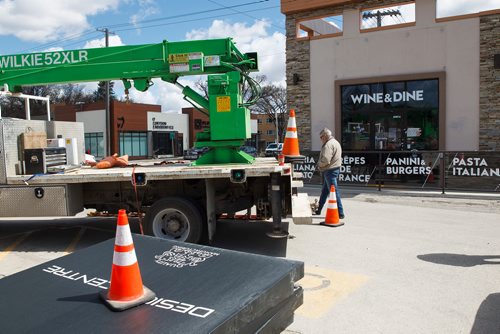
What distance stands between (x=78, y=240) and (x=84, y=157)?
76.7 inches

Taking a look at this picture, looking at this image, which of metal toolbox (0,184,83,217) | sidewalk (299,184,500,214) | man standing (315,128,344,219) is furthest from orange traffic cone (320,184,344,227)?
metal toolbox (0,184,83,217)

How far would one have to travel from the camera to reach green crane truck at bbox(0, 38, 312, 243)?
20.7 ft

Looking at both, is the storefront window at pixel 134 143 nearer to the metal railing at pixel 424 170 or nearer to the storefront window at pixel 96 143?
the storefront window at pixel 96 143

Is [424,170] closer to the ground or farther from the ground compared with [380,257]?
farther from the ground

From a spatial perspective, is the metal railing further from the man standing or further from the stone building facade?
the man standing

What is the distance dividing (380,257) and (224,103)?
3.43 m

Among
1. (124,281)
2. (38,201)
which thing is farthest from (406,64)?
(124,281)

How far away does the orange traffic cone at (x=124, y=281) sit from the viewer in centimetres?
246

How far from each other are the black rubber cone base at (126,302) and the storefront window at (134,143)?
132 ft

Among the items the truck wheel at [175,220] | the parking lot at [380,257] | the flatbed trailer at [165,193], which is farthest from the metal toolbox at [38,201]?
the truck wheel at [175,220]

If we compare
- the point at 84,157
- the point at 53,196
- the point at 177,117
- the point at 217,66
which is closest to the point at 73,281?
the point at 53,196

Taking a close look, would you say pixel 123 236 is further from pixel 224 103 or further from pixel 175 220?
pixel 224 103

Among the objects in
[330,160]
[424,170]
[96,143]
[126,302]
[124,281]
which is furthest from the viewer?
[96,143]

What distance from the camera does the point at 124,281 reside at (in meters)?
2.55
